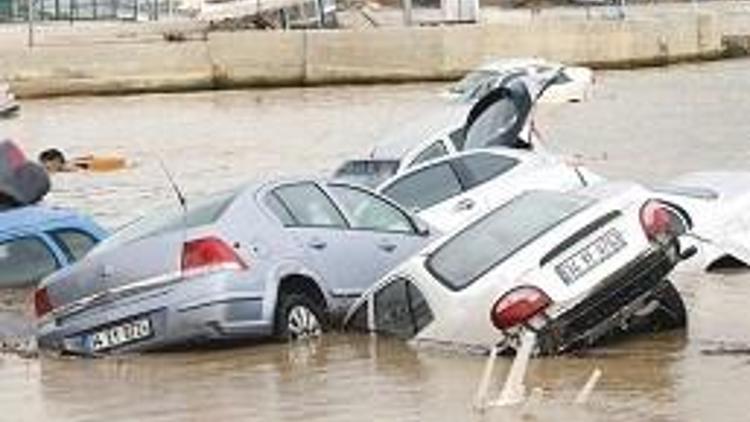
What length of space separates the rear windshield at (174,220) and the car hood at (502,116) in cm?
689

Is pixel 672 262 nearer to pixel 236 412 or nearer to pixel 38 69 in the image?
pixel 236 412

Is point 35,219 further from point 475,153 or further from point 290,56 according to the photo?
point 290,56

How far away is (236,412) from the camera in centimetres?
1112

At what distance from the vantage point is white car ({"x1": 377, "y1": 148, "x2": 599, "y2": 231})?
18.7m

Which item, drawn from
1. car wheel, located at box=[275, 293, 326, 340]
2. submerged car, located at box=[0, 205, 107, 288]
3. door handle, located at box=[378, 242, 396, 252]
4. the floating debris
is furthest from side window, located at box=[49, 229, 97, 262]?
the floating debris

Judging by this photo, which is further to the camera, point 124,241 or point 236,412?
point 124,241

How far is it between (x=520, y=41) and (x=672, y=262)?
5678cm

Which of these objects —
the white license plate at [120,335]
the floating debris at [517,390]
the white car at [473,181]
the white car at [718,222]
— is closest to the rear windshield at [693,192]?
the white car at [718,222]

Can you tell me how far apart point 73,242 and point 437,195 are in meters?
3.41

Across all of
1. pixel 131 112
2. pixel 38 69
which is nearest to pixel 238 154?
pixel 131 112

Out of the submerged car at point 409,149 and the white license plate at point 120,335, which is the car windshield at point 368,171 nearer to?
the submerged car at point 409,149

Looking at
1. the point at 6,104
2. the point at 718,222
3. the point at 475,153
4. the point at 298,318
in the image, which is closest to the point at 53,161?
the point at 6,104

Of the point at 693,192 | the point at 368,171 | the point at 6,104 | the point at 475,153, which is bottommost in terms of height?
the point at 6,104

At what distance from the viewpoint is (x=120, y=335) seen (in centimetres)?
1365
